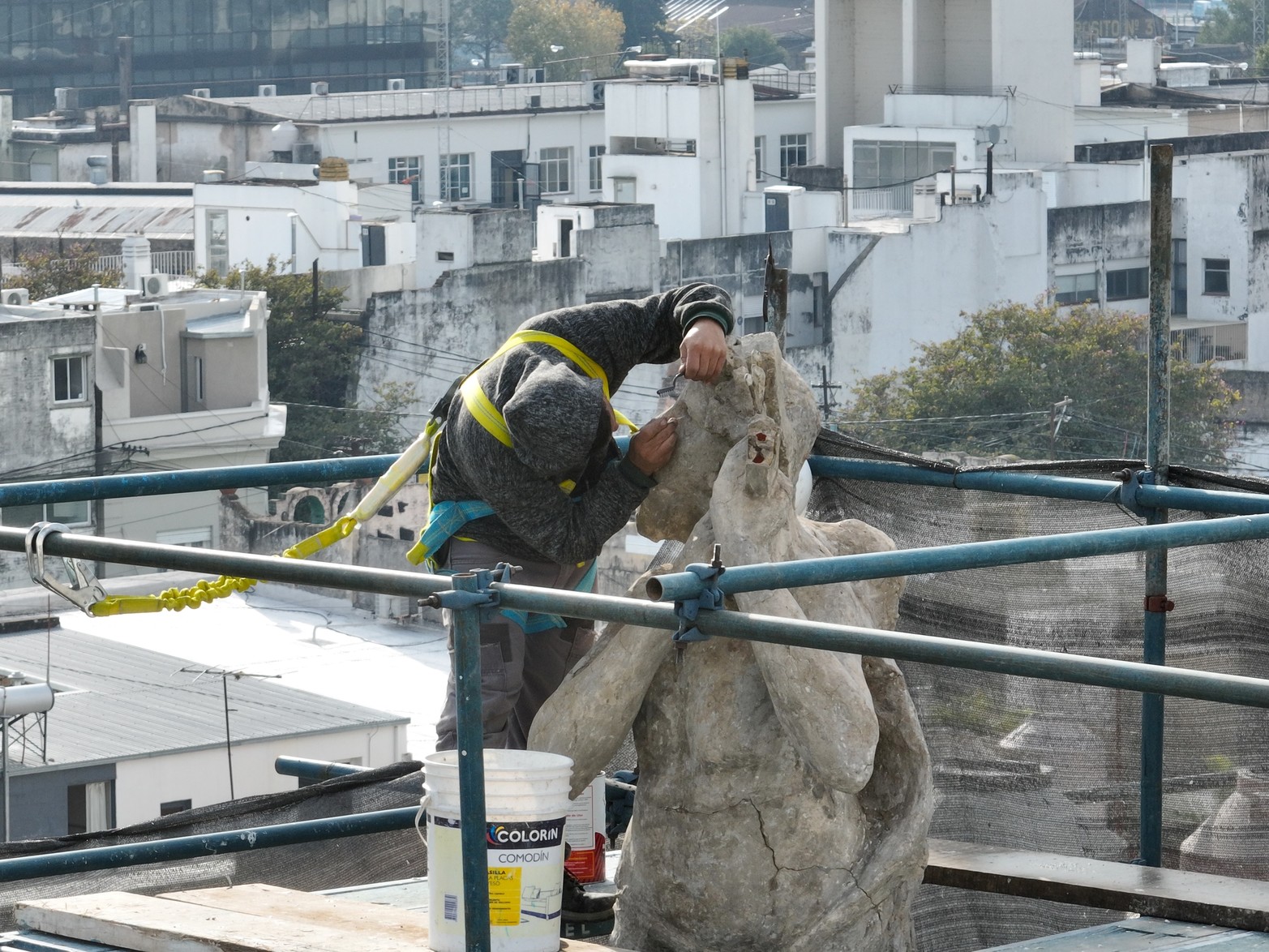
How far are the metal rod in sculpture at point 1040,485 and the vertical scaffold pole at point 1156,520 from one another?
0.12m

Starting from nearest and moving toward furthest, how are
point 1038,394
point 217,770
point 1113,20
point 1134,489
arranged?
point 1134,489 < point 217,770 < point 1038,394 < point 1113,20

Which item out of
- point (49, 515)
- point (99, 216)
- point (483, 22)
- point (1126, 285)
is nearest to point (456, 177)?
point (99, 216)

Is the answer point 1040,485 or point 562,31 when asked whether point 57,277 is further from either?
point 562,31

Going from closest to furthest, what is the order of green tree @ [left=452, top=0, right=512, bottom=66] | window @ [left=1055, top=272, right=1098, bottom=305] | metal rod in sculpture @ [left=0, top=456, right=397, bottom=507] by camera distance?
metal rod in sculpture @ [left=0, top=456, right=397, bottom=507], window @ [left=1055, top=272, right=1098, bottom=305], green tree @ [left=452, top=0, right=512, bottom=66]

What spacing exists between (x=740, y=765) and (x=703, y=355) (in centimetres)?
93

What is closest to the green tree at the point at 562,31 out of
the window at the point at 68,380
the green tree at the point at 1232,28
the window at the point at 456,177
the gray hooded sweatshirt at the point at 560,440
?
the green tree at the point at 1232,28

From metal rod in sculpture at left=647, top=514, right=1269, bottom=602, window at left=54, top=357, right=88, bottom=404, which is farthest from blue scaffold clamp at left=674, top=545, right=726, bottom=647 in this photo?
window at left=54, top=357, right=88, bottom=404

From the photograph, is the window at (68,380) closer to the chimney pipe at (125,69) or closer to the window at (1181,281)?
the window at (1181,281)

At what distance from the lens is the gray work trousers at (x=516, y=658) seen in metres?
5.75

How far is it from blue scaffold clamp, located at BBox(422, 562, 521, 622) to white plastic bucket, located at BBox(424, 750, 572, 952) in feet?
1.40

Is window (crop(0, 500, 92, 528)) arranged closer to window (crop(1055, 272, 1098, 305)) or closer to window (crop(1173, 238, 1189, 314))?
window (crop(1055, 272, 1098, 305))

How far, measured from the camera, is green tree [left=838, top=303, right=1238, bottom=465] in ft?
135

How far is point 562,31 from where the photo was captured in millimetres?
111562

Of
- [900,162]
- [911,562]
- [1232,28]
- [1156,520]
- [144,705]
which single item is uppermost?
[1232,28]
